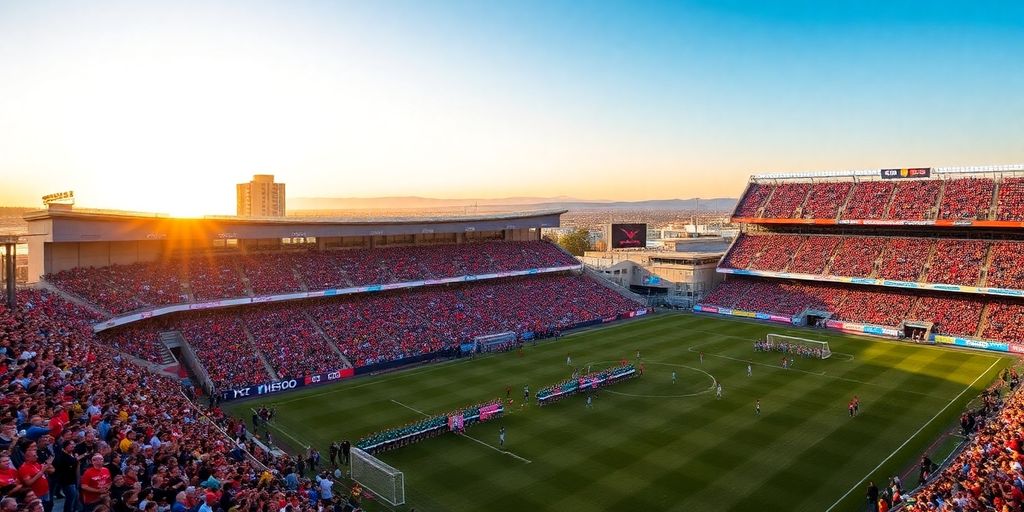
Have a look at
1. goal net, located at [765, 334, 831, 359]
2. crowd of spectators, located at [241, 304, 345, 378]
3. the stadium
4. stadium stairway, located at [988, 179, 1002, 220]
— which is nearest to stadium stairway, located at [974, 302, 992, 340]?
the stadium

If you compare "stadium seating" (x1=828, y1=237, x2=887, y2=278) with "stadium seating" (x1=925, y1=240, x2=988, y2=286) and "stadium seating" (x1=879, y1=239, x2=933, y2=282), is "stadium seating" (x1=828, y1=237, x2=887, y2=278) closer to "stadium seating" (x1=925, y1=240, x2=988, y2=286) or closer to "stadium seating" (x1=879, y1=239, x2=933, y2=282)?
"stadium seating" (x1=879, y1=239, x2=933, y2=282)

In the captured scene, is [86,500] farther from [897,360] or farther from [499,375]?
[897,360]

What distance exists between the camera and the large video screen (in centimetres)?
7775

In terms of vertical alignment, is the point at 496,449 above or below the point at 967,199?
below

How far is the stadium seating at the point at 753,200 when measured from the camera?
72188 mm

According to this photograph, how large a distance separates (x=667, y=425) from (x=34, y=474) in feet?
86.8

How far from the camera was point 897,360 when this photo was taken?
4459 centimetres

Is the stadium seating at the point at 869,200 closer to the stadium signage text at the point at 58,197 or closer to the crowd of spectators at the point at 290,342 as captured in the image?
the crowd of spectators at the point at 290,342

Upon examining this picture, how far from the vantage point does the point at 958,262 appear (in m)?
56.1

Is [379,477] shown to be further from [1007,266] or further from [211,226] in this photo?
[1007,266]

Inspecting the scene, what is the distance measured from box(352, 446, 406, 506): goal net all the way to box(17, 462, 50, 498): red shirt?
1434 cm

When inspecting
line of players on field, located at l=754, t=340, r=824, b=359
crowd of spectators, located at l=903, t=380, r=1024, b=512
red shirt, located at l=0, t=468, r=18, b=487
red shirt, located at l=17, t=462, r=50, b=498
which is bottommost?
line of players on field, located at l=754, t=340, r=824, b=359

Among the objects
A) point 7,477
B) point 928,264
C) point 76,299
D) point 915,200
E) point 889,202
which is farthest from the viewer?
point 889,202

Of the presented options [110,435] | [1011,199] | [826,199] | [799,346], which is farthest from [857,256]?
[110,435]
